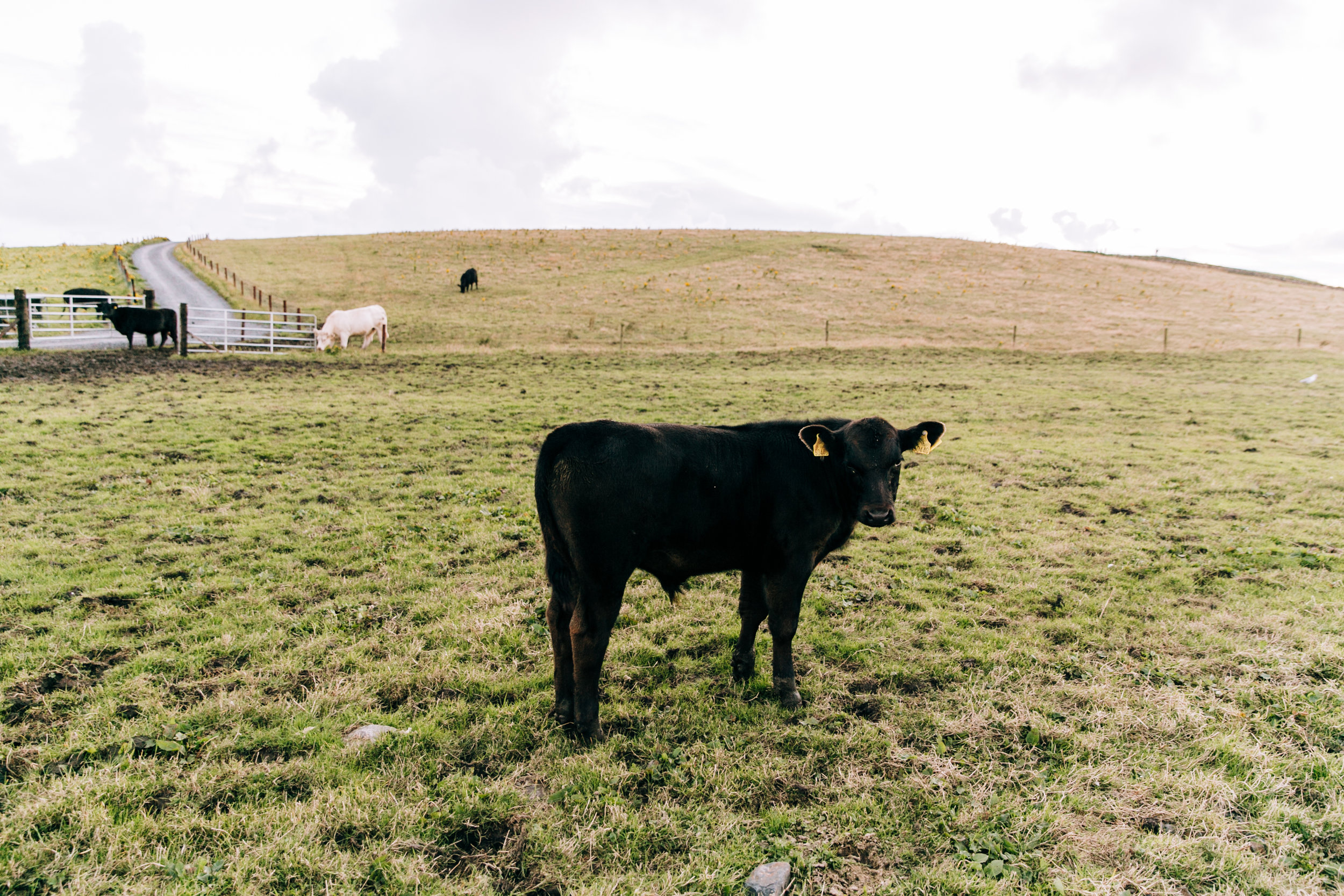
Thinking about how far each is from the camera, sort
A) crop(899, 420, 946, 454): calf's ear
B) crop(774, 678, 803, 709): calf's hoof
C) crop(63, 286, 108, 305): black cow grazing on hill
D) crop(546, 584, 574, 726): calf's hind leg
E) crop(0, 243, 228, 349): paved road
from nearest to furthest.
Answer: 1. crop(546, 584, 574, 726): calf's hind leg
2. crop(774, 678, 803, 709): calf's hoof
3. crop(899, 420, 946, 454): calf's ear
4. crop(0, 243, 228, 349): paved road
5. crop(63, 286, 108, 305): black cow grazing on hill

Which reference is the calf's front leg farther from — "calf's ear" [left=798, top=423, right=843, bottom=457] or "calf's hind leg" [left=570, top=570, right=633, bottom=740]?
"calf's hind leg" [left=570, top=570, right=633, bottom=740]

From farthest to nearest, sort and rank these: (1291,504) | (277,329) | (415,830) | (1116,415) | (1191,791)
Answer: (277,329) → (1116,415) → (1291,504) → (1191,791) → (415,830)

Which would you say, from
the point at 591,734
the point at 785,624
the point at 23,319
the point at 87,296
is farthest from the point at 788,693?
the point at 87,296

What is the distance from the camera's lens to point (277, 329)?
2834 centimetres

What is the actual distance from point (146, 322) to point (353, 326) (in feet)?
21.8

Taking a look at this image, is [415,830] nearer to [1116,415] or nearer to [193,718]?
[193,718]

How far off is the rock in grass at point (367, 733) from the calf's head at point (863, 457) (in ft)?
11.7

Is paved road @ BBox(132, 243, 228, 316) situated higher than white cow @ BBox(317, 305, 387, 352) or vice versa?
paved road @ BBox(132, 243, 228, 316)

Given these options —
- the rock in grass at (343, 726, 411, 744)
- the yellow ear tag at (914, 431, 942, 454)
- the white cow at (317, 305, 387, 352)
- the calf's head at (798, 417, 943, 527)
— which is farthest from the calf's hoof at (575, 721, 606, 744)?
the white cow at (317, 305, 387, 352)

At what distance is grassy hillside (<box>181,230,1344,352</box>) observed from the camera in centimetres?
3212

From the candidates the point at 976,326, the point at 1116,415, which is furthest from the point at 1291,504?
the point at 976,326

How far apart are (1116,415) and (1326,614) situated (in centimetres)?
1293

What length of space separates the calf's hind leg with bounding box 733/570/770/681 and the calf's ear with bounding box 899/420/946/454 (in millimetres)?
1700

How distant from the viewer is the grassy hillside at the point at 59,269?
35.8 meters
